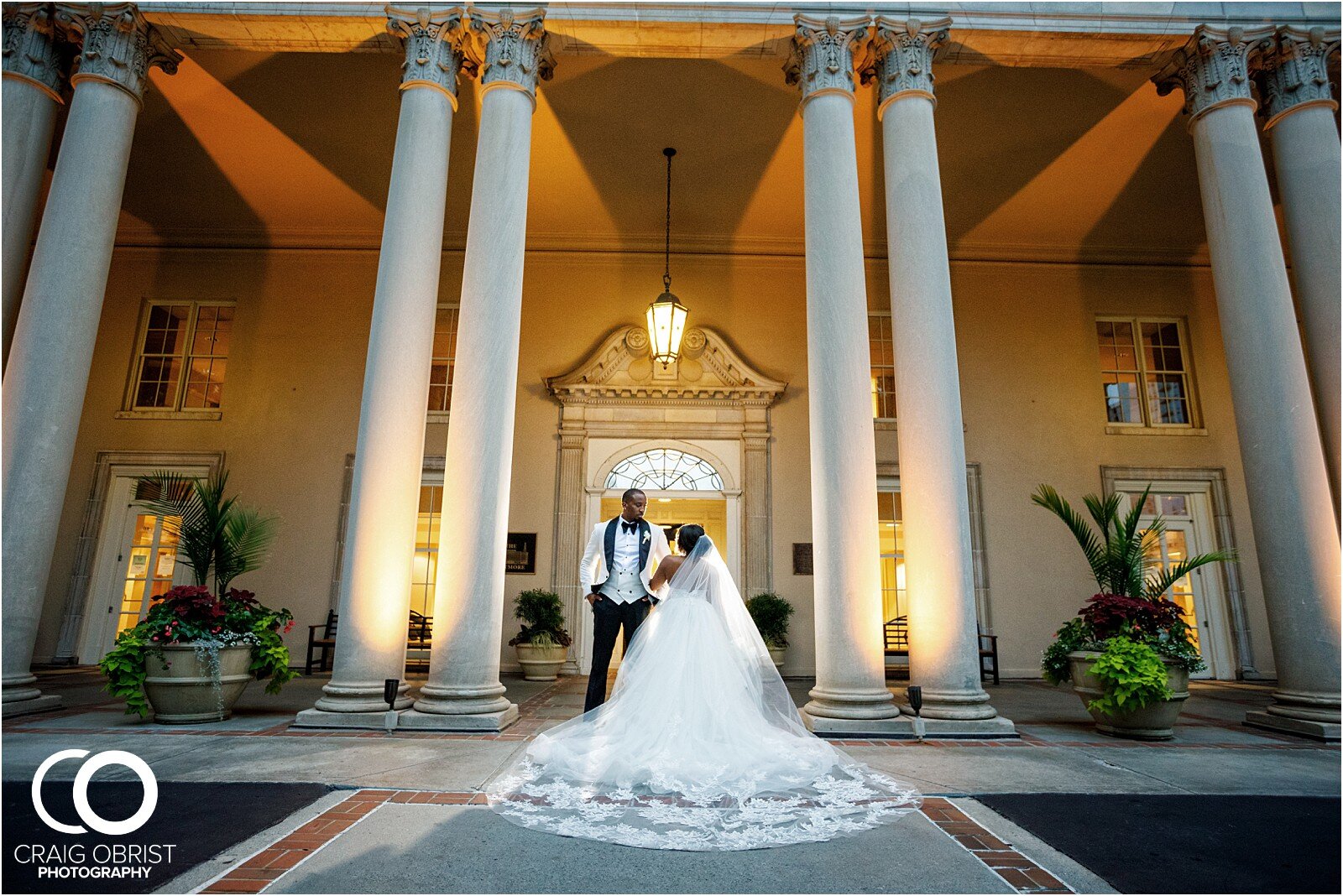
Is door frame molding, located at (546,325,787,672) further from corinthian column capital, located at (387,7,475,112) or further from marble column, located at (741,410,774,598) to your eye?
corinthian column capital, located at (387,7,475,112)

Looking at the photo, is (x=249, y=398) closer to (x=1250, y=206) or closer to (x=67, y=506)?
(x=67, y=506)

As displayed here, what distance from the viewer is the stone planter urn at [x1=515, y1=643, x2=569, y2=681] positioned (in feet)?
32.1

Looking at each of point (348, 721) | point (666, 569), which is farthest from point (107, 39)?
point (666, 569)

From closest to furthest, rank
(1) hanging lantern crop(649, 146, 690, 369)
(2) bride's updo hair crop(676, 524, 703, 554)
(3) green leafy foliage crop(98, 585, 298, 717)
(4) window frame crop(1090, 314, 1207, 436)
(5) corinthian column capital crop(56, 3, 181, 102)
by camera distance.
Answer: (2) bride's updo hair crop(676, 524, 703, 554) → (3) green leafy foliage crop(98, 585, 298, 717) → (5) corinthian column capital crop(56, 3, 181, 102) → (1) hanging lantern crop(649, 146, 690, 369) → (4) window frame crop(1090, 314, 1207, 436)

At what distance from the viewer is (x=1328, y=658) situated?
5.73 metres

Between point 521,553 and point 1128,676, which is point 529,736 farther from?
point 521,553

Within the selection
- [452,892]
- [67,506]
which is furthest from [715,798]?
[67,506]

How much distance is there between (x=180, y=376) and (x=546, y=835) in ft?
37.6

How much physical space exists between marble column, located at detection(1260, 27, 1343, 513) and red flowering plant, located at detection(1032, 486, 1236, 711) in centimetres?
202

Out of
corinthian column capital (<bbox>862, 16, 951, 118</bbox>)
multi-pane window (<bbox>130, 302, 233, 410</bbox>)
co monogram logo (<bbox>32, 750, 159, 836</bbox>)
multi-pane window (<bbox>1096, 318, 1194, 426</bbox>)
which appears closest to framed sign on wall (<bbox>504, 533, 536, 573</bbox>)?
multi-pane window (<bbox>130, 302, 233, 410</bbox>)

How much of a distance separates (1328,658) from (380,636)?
750cm

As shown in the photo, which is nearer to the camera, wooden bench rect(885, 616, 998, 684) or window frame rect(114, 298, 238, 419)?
wooden bench rect(885, 616, 998, 684)

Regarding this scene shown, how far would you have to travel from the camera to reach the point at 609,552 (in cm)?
554

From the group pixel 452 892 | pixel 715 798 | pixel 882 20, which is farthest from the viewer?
pixel 882 20
